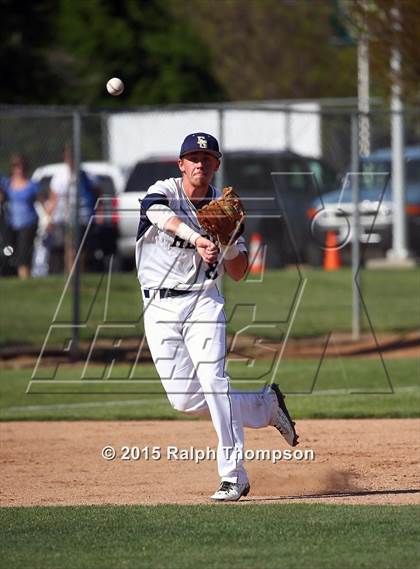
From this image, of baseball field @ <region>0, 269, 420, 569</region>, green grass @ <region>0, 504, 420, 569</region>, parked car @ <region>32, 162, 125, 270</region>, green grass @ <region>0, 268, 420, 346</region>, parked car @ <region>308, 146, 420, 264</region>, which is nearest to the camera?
green grass @ <region>0, 504, 420, 569</region>

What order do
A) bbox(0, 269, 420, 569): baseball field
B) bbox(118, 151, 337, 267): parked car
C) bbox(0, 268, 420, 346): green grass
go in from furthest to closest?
bbox(118, 151, 337, 267): parked car → bbox(0, 268, 420, 346): green grass → bbox(0, 269, 420, 569): baseball field

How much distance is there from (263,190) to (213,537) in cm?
1390

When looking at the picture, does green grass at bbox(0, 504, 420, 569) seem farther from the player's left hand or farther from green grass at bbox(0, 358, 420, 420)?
green grass at bbox(0, 358, 420, 420)

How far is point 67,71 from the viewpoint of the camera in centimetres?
3791

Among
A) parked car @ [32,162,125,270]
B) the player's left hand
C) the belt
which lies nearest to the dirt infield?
the belt

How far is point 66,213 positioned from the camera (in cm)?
1778

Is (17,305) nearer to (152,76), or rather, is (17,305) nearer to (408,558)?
(408,558)

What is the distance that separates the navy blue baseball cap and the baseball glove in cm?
27

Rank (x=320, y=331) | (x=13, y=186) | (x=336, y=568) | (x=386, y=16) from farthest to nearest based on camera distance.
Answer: (x=13, y=186) < (x=320, y=331) < (x=386, y=16) < (x=336, y=568)

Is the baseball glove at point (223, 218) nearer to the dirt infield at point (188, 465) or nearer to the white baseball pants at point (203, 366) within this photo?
the white baseball pants at point (203, 366)

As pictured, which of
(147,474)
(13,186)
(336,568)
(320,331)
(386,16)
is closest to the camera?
(336,568)

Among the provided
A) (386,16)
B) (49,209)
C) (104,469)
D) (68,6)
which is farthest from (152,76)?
(104,469)

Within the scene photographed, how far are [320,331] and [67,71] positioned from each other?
23150mm

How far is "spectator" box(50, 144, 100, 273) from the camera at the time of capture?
16719mm
